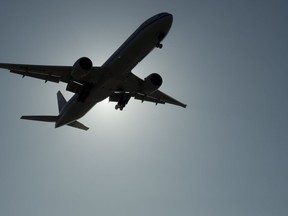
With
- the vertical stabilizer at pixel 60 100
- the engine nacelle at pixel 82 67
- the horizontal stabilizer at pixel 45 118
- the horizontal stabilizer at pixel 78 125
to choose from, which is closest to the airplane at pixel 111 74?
the engine nacelle at pixel 82 67

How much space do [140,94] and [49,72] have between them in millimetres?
8760

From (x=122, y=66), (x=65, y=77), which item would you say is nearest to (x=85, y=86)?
(x=65, y=77)

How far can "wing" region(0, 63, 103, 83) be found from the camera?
1241 inches

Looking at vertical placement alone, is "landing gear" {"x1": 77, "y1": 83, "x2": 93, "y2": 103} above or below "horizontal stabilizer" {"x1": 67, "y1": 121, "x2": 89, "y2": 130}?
above

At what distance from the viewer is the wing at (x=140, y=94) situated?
34406 mm

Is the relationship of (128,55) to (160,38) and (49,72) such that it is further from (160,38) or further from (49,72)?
(49,72)

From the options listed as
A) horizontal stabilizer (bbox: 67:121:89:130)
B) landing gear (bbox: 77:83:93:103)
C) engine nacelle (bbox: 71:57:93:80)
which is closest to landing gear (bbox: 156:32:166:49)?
engine nacelle (bbox: 71:57:93:80)

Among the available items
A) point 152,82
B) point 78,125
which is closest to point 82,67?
point 152,82

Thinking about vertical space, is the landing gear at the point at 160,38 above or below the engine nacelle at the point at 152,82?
above

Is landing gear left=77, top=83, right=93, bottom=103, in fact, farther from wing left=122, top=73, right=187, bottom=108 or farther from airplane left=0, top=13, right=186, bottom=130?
wing left=122, top=73, right=187, bottom=108

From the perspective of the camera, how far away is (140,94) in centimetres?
3706

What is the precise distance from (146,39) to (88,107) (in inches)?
330

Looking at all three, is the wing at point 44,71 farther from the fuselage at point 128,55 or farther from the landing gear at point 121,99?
the landing gear at point 121,99

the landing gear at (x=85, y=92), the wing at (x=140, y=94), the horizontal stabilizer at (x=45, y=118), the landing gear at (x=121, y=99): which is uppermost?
the wing at (x=140, y=94)
